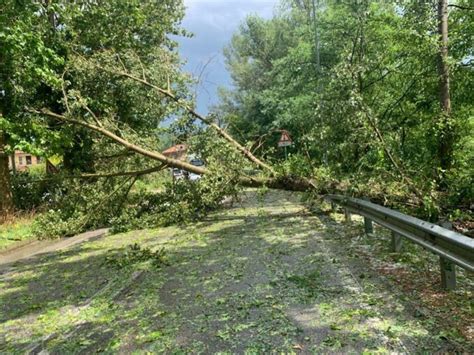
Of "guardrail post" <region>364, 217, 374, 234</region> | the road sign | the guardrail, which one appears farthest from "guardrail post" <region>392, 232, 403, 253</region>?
the road sign

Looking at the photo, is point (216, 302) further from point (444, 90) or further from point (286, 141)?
point (286, 141)

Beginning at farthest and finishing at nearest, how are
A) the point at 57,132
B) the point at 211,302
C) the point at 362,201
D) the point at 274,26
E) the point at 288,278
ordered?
the point at 274,26, the point at 57,132, the point at 362,201, the point at 288,278, the point at 211,302

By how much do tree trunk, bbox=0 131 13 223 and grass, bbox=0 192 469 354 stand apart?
612cm

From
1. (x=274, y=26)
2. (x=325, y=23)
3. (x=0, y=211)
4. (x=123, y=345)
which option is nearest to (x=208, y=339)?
(x=123, y=345)

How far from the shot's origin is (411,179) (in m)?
7.78

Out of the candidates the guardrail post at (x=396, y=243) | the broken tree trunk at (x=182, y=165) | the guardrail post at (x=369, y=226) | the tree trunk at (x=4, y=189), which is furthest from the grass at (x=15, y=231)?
the guardrail post at (x=396, y=243)

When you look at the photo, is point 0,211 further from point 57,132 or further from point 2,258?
point 2,258

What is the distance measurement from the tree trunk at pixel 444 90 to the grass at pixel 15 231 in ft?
35.0

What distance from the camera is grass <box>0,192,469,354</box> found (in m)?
3.88

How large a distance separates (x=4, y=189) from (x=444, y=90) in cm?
1337

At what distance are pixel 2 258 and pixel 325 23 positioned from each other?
21594mm

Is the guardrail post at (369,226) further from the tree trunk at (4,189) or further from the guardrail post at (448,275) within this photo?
the tree trunk at (4,189)

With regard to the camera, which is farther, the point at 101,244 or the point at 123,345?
the point at 101,244

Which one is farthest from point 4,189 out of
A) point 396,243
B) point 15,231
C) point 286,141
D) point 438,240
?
point 438,240
